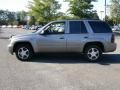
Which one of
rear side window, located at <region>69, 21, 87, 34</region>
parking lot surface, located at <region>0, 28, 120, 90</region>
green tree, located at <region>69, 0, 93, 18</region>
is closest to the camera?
parking lot surface, located at <region>0, 28, 120, 90</region>

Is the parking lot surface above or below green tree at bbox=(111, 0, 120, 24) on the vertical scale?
below

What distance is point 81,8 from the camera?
44.9 m

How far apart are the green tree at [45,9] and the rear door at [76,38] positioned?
1753 inches

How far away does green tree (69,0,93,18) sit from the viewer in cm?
4450

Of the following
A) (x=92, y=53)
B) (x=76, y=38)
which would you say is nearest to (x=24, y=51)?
(x=76, y=38)

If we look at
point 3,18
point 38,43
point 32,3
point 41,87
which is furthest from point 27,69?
point 3,18

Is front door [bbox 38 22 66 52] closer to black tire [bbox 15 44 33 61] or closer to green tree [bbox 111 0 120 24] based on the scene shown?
black tire [bbox 15 44 33 61]

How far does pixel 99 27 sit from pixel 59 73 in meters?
3.73

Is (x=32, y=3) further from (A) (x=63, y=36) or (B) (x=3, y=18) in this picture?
(B) (x=3, y=18)

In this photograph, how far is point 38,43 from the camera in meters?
12.7

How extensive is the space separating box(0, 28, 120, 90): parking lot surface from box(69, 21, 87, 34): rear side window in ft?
4.03

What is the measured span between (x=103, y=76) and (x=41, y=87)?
2.33m

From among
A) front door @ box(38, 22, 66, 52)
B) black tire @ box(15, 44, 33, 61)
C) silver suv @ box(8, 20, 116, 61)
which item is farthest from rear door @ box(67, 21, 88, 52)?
black tire @ box(15, 44, 33, 61)

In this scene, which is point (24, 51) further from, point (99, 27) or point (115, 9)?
point (115, 9)
